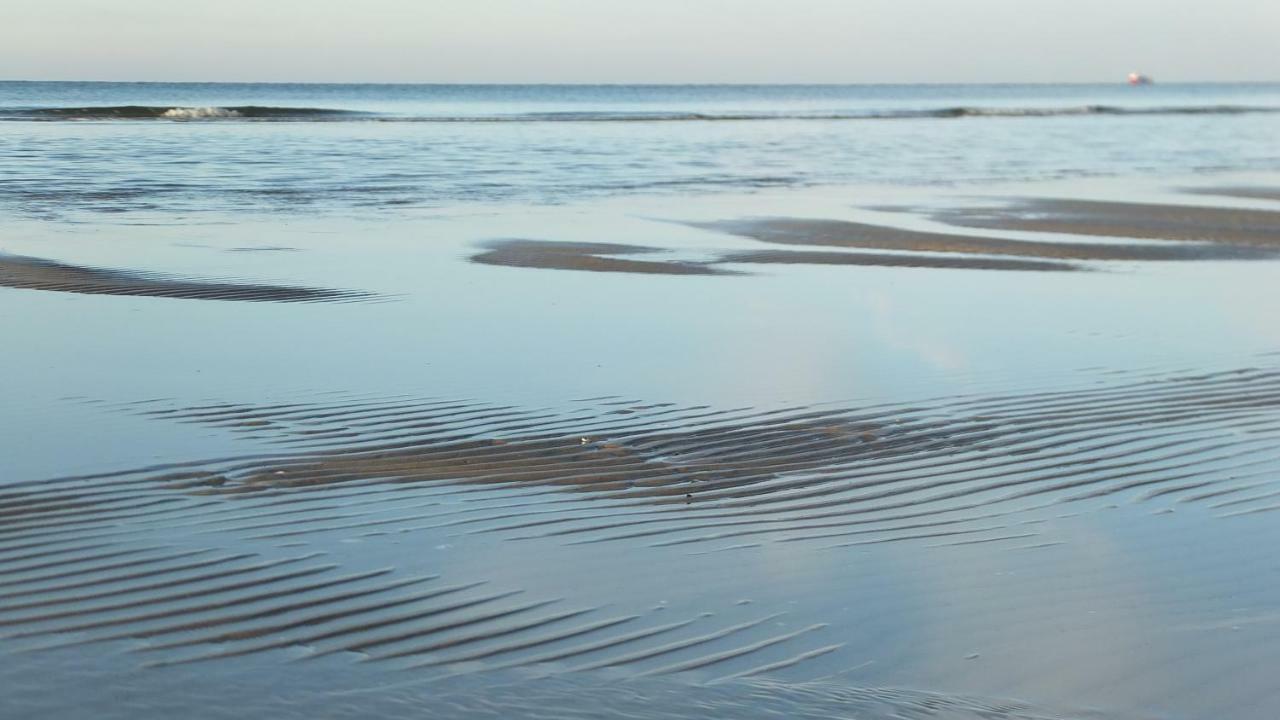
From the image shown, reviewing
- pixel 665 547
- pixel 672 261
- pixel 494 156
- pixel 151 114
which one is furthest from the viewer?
pixel 151 114

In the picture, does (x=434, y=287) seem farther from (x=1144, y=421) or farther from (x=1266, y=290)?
(x=1266, y=290)

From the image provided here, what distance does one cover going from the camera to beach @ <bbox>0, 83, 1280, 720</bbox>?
388 cm

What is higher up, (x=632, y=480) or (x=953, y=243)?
(x=632, y=480)

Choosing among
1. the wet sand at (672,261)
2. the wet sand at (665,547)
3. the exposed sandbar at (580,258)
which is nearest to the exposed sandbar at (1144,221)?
the wet sand at (672,261)

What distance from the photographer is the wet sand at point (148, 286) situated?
10472 millimetres

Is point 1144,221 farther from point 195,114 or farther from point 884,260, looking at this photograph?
point 195,114

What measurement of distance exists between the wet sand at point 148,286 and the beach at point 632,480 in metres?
0.06

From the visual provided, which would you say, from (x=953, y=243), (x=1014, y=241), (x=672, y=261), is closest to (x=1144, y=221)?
(x=1014, y=241)

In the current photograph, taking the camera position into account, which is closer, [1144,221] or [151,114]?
[1144,221]

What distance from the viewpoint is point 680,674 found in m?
3.85

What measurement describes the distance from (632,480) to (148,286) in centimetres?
638

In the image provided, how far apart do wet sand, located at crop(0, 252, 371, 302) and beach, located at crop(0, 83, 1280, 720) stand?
0.06 m

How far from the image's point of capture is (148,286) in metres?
10.9

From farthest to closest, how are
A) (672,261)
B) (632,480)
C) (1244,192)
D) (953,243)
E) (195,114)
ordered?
(195,114) → (1244,192) → (953,243) → (672,261) → (632,480)
